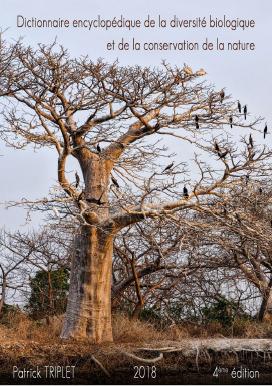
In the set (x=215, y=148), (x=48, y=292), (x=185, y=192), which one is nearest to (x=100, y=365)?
(x=185, y=192)

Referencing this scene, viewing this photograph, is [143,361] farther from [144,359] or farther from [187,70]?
[187,70]

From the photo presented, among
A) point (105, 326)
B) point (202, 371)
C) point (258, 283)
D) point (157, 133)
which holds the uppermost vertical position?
point (157, 133)

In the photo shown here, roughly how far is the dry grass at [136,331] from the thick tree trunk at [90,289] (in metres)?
0.53

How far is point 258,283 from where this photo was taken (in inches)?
563

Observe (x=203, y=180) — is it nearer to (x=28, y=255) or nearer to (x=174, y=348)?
(x=174, y=348)

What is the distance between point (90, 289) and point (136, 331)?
1.62m

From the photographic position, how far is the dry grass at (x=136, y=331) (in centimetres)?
1250

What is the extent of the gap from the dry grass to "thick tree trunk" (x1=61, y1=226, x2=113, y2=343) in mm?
533

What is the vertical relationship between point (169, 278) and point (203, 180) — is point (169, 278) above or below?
below

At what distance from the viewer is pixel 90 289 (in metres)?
11.9

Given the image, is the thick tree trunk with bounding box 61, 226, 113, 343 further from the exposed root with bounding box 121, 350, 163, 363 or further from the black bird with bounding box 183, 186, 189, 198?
the black bird with bounding box 183, 186, 189, 198

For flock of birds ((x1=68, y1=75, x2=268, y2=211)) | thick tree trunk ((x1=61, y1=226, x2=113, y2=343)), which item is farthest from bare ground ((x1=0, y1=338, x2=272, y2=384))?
flock of birds ((x1=68, y1=75, x2=268, y2=211))


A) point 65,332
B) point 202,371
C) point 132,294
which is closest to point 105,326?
point 65,332

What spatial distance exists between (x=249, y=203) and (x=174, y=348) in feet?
10.0
